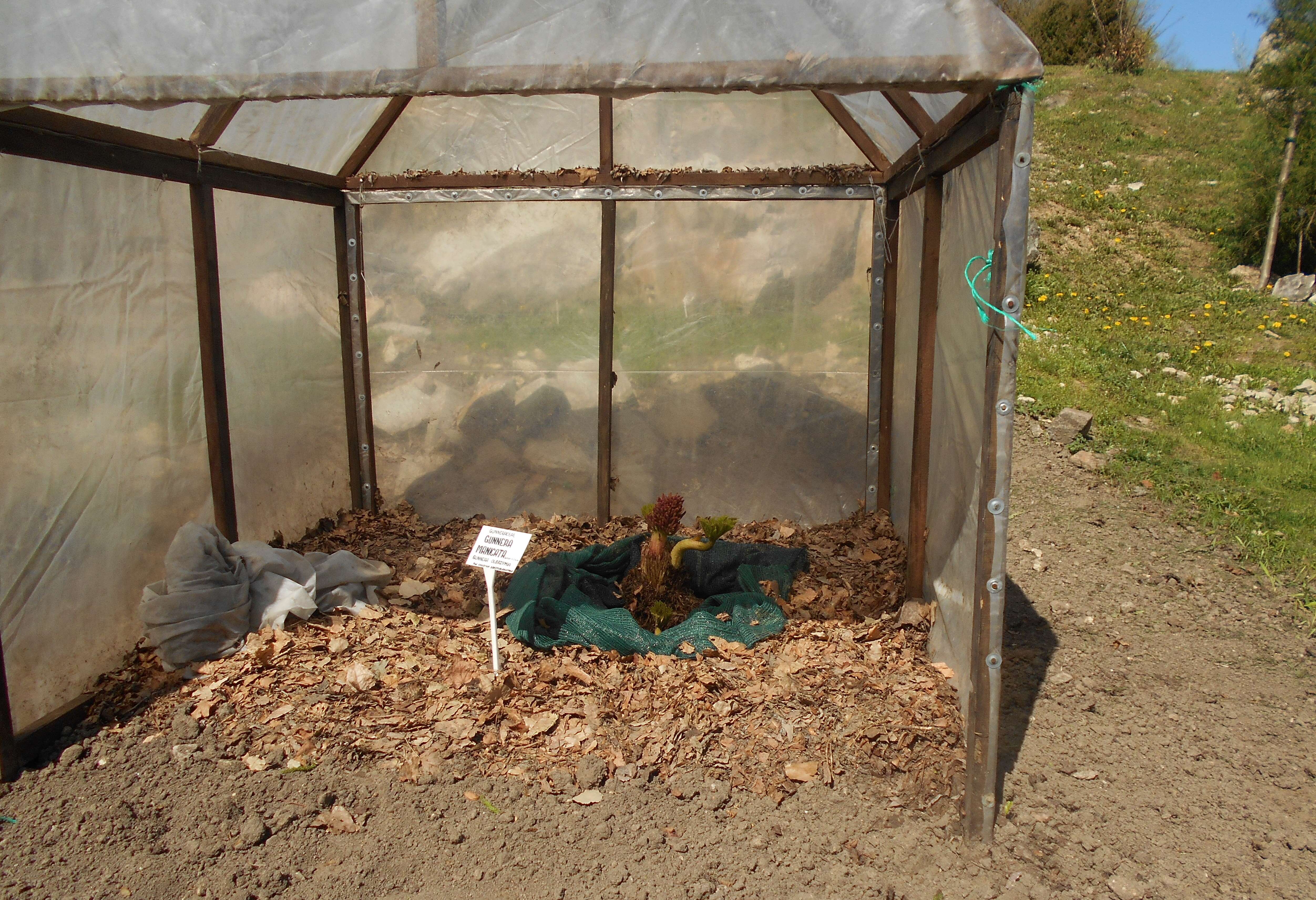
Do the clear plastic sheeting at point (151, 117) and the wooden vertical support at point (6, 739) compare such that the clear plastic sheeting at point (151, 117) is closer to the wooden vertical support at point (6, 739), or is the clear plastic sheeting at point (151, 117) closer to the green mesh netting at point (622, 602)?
the wooden vertical support at point (6, 739)

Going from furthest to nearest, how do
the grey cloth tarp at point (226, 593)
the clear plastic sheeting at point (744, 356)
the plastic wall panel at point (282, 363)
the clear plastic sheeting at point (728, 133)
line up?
the clear plastic sheeting at point (744, 356) → the clear plastic sheeting at point (728, 133) → the plastic wall panel at point (282, 363) → the grey cloth tarp at point (226, 593)

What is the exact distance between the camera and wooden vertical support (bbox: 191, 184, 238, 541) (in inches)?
176

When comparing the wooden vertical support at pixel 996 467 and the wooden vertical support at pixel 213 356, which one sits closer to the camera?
the wooden vertical support at pixel 996 467

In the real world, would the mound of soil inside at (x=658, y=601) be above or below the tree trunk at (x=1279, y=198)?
below

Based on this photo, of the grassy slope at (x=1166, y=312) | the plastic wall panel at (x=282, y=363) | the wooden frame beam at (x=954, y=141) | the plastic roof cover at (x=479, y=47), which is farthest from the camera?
the grassy slope at (x=1166, y=312)

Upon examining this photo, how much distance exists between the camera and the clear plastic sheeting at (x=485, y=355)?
572cm

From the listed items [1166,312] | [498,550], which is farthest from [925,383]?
[1166,312]

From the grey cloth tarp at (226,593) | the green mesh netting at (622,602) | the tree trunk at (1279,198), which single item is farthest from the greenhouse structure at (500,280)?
the tree trunk at (1279,198)

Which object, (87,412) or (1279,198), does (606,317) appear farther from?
(1279,198)

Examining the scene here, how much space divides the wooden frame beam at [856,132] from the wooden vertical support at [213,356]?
3559mm

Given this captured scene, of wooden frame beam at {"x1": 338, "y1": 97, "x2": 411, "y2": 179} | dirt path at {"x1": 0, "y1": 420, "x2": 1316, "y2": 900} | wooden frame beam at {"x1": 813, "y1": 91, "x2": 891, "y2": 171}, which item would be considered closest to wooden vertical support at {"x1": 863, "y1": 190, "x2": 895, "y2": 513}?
wooden frame beam at {"x1": 813, "y1": 91, "x2": 891, "y2": 171}

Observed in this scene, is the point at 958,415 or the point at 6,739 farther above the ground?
the point at 958,415

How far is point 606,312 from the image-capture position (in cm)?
569

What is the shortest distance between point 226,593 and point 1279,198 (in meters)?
12.4
